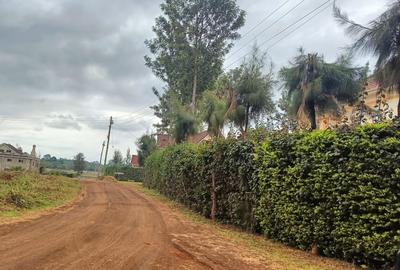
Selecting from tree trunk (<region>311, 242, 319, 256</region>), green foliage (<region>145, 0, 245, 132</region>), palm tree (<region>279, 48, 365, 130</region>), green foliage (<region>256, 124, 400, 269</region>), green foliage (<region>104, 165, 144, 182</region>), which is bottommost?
tree trunk (<region>311, 242, 319, 256</region>)

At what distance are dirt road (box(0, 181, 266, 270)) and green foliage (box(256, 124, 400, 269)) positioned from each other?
1.71 meters

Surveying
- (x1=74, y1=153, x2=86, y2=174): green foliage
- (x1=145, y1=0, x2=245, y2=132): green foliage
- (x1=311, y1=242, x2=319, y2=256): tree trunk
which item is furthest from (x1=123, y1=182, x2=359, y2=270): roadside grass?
(x1=74, y1=153, x2=86, y2=174): green foliage

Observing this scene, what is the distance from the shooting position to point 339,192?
26.1 ft

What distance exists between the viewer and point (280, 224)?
10203 mm

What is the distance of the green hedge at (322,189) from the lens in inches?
276

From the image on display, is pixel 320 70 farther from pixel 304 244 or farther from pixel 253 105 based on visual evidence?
pixel 304 244

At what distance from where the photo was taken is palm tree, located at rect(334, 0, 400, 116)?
7902 mm

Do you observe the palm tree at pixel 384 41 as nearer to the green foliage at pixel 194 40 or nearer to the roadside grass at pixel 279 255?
the roadside grass at pixel 279 255

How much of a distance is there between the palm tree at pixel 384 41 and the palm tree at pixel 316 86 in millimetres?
5908

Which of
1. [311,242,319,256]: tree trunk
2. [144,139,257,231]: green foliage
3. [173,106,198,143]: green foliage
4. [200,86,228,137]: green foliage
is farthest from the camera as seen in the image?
[173,106,198,143]: green foliage

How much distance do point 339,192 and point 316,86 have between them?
7.30 metres

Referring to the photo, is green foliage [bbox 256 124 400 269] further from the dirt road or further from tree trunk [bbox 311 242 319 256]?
the dirt road

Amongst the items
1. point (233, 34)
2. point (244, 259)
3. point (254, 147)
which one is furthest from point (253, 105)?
point (233, 34)

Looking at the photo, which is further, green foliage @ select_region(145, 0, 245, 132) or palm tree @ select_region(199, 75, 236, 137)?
green foliage @ select_region(145, 0, 245, 132)
